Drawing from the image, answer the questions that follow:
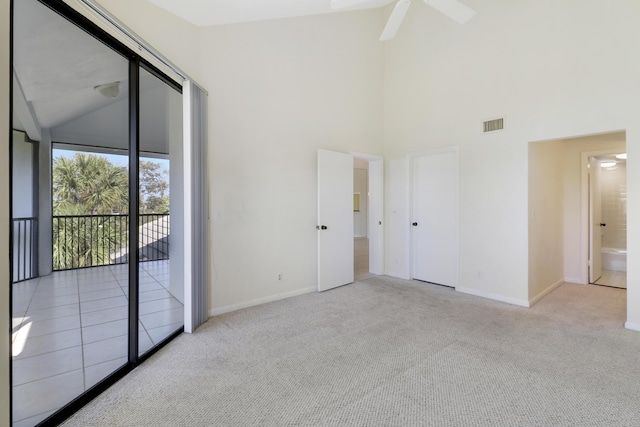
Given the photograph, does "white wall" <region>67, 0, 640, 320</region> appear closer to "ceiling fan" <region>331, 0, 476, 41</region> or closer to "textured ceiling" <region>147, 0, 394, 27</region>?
"textured ceiling" <region>147, 0, 394, 27</region>

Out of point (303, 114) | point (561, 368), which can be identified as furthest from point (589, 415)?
point (303, 114)

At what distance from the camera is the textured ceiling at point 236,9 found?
110 inches

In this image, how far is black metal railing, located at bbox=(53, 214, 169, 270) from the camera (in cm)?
450

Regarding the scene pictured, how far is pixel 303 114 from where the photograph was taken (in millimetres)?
4137

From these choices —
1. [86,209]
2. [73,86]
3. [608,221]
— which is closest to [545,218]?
[608,221]

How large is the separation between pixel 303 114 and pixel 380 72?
203cm

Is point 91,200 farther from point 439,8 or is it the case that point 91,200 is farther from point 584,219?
point 584,219

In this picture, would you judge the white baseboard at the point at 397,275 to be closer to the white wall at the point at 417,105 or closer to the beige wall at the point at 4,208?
the white wall at the point at 417,105

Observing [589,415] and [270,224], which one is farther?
[270,224]

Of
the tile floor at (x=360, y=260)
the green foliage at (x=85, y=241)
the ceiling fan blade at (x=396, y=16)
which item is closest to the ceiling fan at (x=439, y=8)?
the ceiling fan blade at (x=396, y=16)

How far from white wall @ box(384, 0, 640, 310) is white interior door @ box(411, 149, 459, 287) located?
0.55 feet

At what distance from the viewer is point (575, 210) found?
4.71 meters

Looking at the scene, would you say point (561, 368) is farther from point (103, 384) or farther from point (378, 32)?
point (378, 32)

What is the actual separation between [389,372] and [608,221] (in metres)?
7.04
